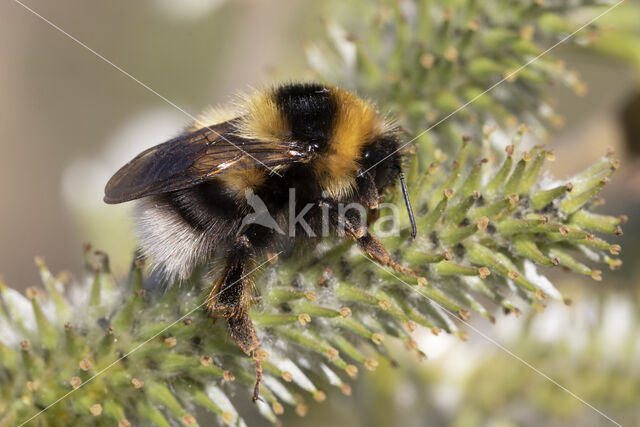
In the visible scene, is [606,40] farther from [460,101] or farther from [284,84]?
[284,84]

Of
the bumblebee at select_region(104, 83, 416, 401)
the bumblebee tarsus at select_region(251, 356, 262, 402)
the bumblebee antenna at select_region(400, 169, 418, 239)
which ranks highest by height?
the bumblebee at select_region(104, 83, 416, 401)

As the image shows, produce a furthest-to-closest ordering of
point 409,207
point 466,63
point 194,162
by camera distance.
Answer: point 466,63 < point 409,207 < point 194,162

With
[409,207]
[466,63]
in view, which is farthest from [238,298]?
[466,63]

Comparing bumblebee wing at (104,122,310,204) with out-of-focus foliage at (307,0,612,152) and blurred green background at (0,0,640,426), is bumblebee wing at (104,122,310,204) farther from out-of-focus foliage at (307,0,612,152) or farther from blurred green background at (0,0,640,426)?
out-of-focus foliage at (307,0,612,152)

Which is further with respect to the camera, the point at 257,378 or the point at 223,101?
the point at 223,101

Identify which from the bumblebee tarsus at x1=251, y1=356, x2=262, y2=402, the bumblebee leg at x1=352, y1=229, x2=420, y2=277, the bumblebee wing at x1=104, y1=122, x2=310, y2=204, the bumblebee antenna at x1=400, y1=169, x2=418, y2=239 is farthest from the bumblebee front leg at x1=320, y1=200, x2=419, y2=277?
the bumblebee tarsus at x1=251, y1=356, x2=262, y2=402

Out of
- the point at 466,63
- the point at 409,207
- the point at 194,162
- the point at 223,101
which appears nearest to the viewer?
the point at 194,162

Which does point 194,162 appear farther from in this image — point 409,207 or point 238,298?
point 409,207

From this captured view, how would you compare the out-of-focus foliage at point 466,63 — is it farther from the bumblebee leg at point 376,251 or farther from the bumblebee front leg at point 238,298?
the bumblebee front leg at point 238,298
